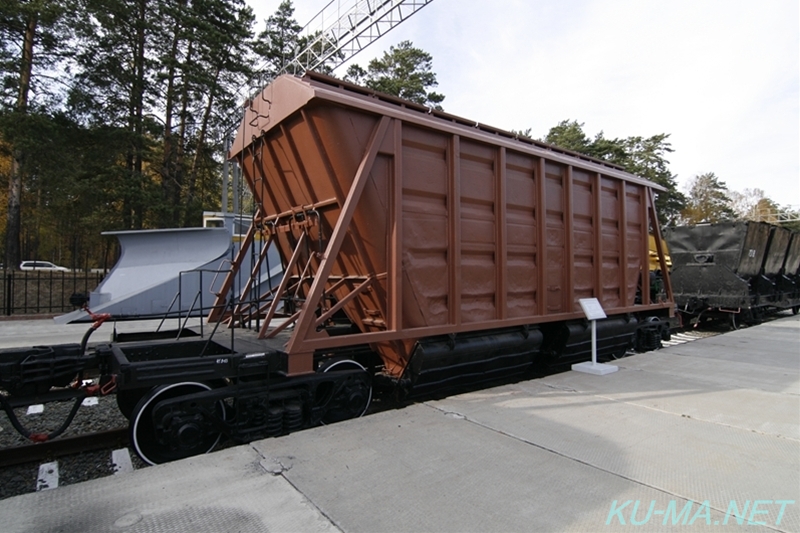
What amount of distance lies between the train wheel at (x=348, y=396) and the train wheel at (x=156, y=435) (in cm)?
110

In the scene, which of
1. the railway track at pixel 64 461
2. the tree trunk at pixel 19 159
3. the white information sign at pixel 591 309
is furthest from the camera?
the tree trunk at pixel 19 159

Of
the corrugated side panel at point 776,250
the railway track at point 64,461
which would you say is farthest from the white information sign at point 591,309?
the corrugated side panel at point 776,250

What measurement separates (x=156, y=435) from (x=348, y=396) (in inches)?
64.3

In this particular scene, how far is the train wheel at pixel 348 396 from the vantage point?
4.22 metres

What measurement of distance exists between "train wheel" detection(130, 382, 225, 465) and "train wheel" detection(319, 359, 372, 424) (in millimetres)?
1102

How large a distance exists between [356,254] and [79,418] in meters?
3.75

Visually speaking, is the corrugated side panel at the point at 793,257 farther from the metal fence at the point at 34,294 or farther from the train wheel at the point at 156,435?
the metal fence at the point at 34,294

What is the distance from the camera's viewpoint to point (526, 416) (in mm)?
4066

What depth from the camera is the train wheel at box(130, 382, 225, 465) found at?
3453 millimetres

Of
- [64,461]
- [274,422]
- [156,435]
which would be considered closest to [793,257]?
[274,422]

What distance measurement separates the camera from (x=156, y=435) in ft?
11.2

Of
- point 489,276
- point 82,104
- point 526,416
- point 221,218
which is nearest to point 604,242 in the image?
point 489,276

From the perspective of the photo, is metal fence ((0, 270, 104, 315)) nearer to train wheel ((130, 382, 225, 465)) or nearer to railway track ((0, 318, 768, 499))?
railway track ((0, 318, 768, 499))

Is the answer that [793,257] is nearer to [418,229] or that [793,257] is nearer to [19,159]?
[418,229]
